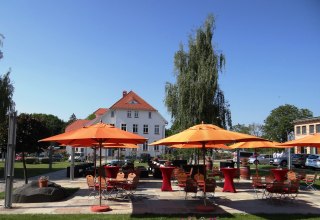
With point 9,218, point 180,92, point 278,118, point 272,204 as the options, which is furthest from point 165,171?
point 278,118

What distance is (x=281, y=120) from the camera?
93.3 metres

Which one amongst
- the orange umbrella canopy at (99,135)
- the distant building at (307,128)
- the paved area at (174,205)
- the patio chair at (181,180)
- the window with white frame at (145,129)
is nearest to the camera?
the orange umbrella canopy at (99,135)

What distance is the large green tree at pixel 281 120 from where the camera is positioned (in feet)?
303

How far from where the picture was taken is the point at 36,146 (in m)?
18.2

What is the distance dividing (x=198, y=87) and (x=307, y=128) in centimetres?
3919

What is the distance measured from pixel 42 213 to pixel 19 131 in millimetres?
8978

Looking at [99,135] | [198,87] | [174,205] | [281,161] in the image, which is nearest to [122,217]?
[99,135]

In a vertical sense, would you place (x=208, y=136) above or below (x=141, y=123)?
below

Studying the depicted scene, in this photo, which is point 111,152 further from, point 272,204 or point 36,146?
point 272,204

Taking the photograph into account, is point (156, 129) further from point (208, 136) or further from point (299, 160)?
point (208, 136)

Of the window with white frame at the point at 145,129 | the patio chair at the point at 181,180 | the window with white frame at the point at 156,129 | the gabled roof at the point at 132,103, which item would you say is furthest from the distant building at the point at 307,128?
the patio chair at the point at 181,180

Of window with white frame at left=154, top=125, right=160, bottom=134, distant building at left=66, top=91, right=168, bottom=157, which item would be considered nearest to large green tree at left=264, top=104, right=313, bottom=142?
window with white frame at left=154, top=125, right=160, bottom=134

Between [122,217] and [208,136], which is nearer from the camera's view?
[122,217]

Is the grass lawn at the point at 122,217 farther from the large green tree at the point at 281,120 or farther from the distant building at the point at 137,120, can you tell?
the large green tree at the point at 281,120
